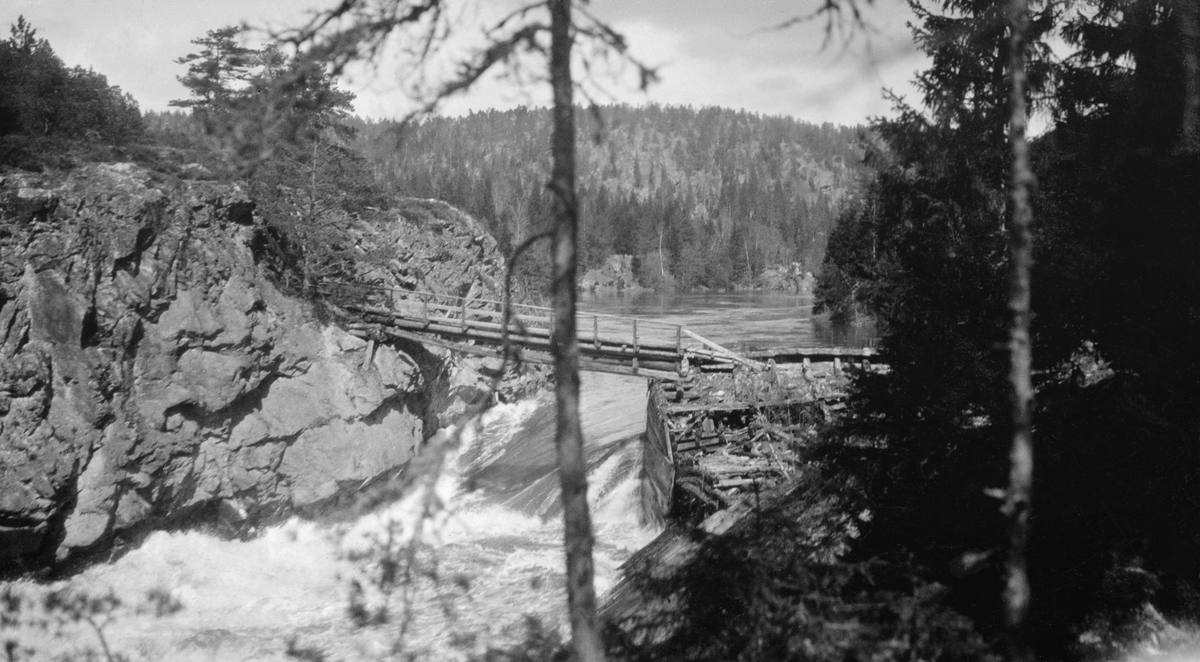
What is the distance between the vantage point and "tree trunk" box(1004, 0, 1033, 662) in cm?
523

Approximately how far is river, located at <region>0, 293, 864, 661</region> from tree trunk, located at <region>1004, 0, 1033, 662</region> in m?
6.74

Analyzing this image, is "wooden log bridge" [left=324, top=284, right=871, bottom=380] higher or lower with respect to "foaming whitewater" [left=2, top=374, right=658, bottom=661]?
higher

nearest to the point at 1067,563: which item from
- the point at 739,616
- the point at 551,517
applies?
the point at 739,616

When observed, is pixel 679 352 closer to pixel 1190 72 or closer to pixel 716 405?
pixel 716 405

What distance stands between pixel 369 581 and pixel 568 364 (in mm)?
9344

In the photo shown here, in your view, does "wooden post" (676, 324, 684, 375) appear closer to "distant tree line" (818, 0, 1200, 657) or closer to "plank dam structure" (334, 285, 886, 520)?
"plank dam structure" (334, 285, 886, 520)

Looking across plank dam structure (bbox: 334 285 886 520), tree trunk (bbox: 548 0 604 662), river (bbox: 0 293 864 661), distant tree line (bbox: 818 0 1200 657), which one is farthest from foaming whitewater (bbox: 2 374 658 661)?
tree trunk (bbox: 548 0 604 662)

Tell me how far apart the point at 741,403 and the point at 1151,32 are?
10279 mm

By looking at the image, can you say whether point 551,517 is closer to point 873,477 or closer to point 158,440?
point 158,440

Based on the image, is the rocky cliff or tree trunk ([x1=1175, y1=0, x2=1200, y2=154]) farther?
the rocky cliff

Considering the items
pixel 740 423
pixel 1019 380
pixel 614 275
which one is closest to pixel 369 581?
pixel 740 423

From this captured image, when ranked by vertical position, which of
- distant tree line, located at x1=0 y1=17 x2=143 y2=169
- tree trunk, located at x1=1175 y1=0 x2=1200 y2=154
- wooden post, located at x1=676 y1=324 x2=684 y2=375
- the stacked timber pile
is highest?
distant tree line, located at x1=0 y1=17 x2=143 y2=169

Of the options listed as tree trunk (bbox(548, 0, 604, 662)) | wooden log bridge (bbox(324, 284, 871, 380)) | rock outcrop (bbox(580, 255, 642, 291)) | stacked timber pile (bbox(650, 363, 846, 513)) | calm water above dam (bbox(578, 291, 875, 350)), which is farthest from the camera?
rock outcrop (bbox(580, 255, 642, 291))

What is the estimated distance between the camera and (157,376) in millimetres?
17078
